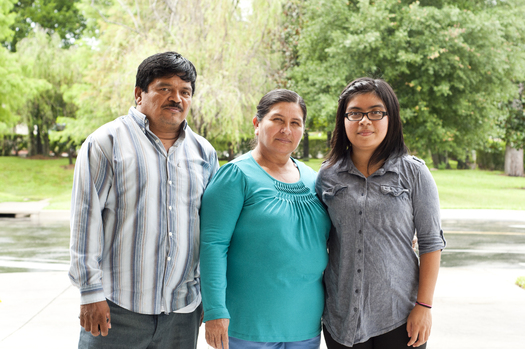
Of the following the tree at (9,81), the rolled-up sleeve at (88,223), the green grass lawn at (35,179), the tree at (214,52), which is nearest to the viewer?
the rolled-up sleeve at (88,223)

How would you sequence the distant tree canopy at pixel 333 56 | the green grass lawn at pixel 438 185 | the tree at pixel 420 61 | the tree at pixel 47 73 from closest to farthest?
the tree at pixel 420 61
the distant tree canopy at pixel 333 56
the green grass lawn at pixel 438 185
the tree at pixel 47 73

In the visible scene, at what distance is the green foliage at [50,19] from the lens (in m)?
22.9

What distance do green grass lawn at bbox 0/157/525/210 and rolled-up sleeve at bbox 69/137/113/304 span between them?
1270cm

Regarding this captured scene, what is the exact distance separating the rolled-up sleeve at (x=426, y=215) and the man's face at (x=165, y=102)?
1.06 meters

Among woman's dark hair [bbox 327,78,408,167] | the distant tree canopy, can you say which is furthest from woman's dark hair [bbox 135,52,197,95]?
the distant tree canopy

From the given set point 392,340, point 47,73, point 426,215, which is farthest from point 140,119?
point 47,73

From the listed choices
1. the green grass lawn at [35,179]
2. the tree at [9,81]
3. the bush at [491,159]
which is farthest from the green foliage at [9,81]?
the bush at [491,159]

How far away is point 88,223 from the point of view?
1857mm

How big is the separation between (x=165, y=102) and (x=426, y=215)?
1206 millimetres

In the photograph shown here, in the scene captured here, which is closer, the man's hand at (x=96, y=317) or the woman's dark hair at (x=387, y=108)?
the man's hand at (x=96, y=317)

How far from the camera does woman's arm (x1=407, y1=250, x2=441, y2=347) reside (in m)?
1.94

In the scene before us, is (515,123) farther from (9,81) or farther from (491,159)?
(9,81)

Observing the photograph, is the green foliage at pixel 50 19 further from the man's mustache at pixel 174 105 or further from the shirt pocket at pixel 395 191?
the shirt pocket at pixel 395 191

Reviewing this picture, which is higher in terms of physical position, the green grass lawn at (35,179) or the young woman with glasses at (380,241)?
the young woman with glasses at (380,241)
